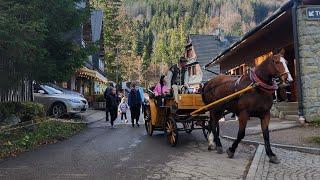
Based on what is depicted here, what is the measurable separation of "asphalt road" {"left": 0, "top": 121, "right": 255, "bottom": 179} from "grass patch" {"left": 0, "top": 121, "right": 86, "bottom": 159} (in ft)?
1.41

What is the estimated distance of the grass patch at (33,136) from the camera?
11577 mm

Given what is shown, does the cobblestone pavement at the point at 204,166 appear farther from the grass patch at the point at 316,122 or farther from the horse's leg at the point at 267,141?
the grass patch at the point at 316,122

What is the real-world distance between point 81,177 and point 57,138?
260 inches

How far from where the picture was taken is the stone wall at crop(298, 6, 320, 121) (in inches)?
617

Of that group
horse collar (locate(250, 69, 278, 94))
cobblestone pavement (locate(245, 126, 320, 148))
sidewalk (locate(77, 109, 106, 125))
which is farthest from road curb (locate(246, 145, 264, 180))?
sidewalk (locate(77, 109, 106, 125))

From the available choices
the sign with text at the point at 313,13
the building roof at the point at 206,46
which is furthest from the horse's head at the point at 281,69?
the building roof at the point at 206,46

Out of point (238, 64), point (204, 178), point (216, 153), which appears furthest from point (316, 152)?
point (238, 64)

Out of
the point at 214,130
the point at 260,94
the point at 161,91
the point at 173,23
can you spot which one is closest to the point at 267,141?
the point at 260,94

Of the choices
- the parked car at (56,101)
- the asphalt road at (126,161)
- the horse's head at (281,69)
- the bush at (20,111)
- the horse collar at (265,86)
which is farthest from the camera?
the parked car at (56,101)

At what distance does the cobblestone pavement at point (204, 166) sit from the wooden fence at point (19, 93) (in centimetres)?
711

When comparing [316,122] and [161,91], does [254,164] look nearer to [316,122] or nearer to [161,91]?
[161,91]

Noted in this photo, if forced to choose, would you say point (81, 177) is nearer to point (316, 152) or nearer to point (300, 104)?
point (316, 152)

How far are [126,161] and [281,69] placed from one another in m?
3.59

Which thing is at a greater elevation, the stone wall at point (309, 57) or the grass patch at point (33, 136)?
the stone wall at point (309, 57)
